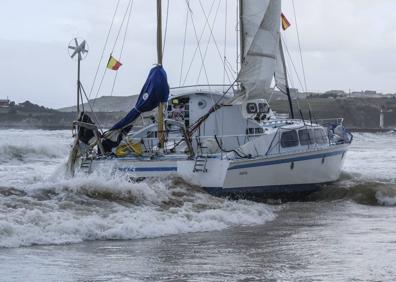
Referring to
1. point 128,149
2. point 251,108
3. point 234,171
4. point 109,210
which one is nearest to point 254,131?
point 251,108

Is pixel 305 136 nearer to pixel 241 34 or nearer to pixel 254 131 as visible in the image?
pixel 254 131

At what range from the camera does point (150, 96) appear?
2358 cm

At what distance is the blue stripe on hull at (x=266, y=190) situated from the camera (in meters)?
21.7

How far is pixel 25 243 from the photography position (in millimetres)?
13875

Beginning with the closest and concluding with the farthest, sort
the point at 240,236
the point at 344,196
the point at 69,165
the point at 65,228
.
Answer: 1. the point at 65,228
2. the point at 240,236
3. the point at 69,165
4. the point at 344,196

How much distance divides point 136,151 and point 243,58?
496 cm

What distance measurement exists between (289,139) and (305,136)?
32.7 inches

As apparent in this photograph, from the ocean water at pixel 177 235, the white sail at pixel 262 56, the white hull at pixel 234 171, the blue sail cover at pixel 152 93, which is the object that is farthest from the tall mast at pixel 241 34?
the ocean water at pixel 177 235

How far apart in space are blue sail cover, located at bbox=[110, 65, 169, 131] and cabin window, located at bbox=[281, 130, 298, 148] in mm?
3560

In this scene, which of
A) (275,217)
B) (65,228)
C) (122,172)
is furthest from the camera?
(122,172)

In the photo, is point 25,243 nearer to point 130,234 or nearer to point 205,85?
point 130,234

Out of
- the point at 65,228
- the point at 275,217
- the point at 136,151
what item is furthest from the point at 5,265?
the point at 136,151

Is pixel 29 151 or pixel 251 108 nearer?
pixel 251 108

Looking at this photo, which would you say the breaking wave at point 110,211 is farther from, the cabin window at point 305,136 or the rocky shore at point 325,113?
the rocky shore at point 325,113
